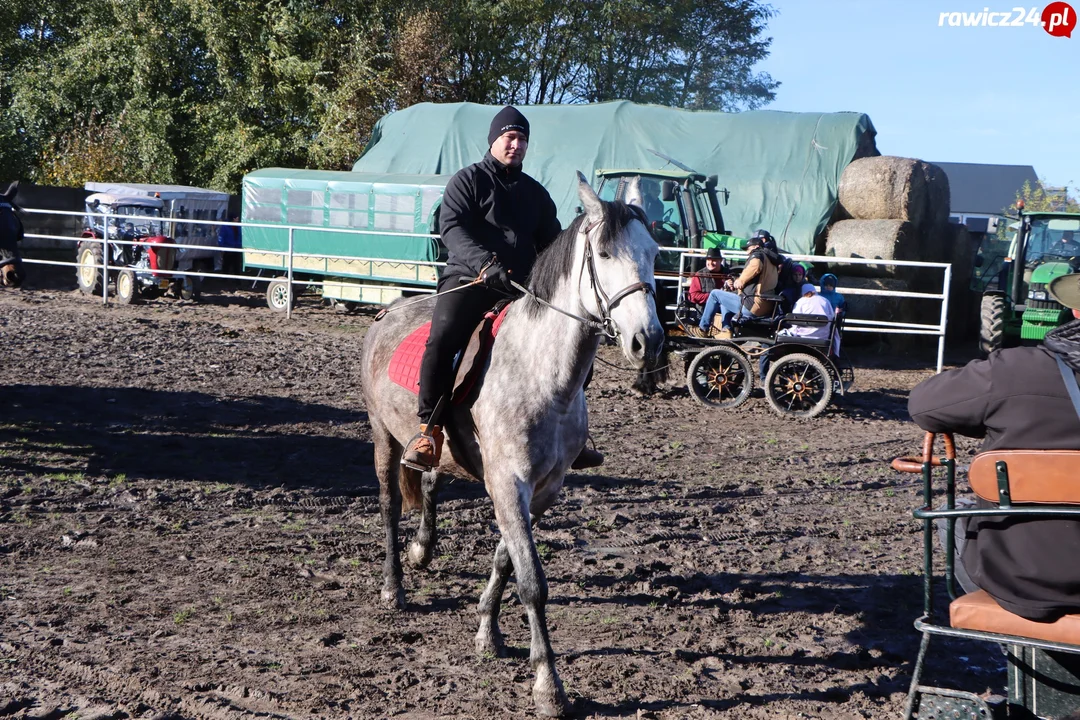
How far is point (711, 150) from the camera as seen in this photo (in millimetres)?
19219

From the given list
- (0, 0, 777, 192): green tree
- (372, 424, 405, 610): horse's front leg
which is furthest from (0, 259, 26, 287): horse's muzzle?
(0, 0, 777, 192): green tree

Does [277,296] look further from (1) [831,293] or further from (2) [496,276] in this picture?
(2) [496,276]

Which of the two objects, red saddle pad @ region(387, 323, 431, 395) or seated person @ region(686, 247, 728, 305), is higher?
seated person @ region(686, 247, 728, 305)

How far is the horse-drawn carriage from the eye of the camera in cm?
1108

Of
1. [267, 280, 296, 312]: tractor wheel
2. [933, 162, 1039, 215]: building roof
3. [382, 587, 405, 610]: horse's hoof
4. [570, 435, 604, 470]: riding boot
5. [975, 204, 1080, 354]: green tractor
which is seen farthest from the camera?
[933, 162, 1039, 215]: building roof

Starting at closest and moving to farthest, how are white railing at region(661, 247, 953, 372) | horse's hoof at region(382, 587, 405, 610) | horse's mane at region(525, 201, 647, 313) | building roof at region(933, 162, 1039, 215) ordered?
horse's mane at region(525, 201, 647, 313) < horse's hoof at region(382, 587, 405, 610) < white railing at region(661, 247, 953, 372) < building roof at region(933, 162, 1039, 215)

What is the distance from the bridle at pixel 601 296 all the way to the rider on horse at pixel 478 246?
1.60ft

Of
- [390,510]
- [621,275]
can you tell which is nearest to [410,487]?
[390,510]

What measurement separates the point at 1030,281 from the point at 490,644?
1402cm

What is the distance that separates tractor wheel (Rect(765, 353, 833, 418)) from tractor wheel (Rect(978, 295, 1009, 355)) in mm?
5392

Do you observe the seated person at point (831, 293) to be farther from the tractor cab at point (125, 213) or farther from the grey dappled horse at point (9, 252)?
the tractor cab at point (125, 213)

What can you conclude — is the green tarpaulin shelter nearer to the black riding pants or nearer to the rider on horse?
the rider on horse

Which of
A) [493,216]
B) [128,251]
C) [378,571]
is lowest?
[378,571]

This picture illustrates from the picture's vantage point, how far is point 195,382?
35.7 feet
